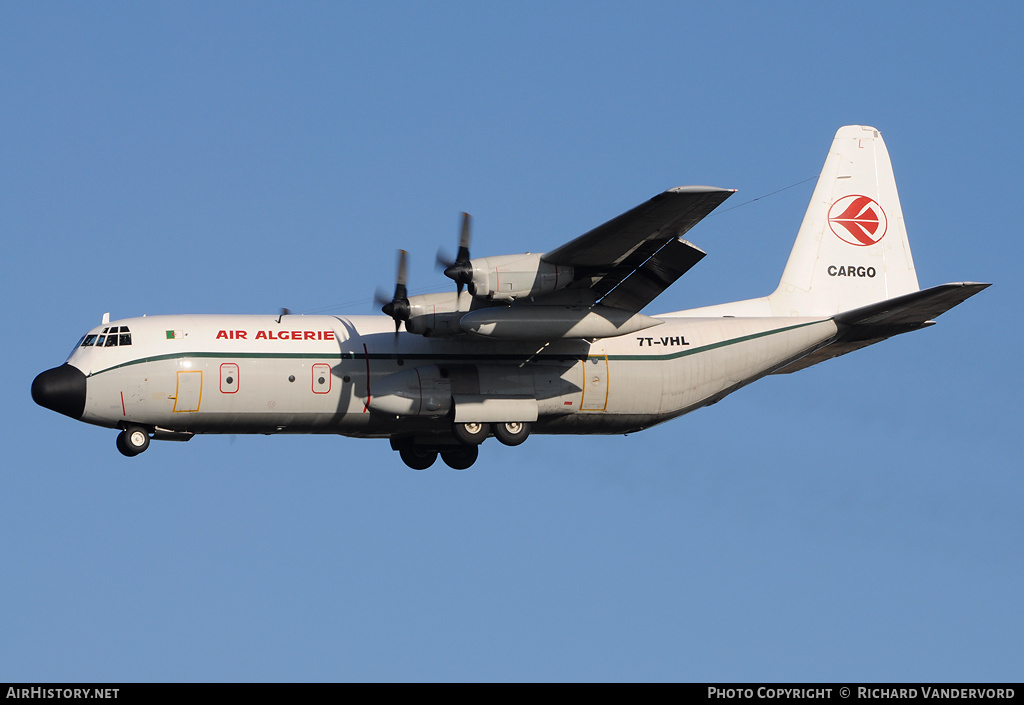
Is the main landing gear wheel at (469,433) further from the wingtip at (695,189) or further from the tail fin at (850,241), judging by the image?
the tail fin at (850,241)

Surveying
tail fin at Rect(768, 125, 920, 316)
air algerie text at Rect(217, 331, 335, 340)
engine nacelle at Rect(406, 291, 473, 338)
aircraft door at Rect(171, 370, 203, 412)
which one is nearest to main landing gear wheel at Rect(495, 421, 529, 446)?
engine nacelle at Rect(406, 291, 473, 338)

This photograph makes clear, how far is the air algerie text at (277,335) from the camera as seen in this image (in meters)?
22.8

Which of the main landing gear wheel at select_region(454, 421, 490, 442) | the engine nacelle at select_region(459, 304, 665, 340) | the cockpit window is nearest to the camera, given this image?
the engine nacelle at select_region(459, 304, 665, 340)

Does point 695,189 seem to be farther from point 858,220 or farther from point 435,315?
point 858,220

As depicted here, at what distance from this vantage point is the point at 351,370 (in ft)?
75.6

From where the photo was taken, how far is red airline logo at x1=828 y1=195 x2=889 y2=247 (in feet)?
89.8

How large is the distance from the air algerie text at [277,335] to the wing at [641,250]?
4.36m

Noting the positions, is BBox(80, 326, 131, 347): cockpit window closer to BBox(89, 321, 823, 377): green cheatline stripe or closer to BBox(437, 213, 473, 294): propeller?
BBox(89, 321, 823, 377): green cheatline stripe

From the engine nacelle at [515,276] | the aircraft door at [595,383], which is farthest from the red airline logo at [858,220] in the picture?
the engine nacelle at [515,276]

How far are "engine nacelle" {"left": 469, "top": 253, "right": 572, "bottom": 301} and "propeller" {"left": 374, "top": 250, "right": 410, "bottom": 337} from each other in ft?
5.10

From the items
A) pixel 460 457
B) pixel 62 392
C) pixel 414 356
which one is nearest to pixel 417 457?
pixel 460 457

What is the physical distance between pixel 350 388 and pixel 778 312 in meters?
8.87
